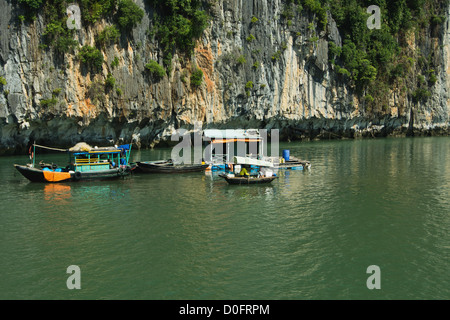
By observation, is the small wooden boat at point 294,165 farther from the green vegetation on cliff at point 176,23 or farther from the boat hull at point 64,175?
the green vegetation on cliff at point 176,23

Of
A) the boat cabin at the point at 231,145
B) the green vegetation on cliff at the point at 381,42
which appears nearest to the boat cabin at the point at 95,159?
the boat cabin at the point at 231,145

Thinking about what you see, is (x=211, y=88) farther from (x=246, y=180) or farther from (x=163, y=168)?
(x=246, y=180)

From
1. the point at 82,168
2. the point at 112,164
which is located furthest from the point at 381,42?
the point at 82,168

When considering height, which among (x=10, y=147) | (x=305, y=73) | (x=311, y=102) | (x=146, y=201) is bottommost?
(x=146, y=201)

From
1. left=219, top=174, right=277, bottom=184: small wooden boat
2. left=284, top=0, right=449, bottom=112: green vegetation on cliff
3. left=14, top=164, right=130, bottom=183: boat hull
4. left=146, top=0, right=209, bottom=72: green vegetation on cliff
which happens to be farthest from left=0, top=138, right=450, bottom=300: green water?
left=284, top=0, right=449, bottom=112: green vegetation on cliff

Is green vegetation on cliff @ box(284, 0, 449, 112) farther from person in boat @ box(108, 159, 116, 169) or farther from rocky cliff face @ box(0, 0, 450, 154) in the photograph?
person in boat @ box(108, 159, 116, 169)

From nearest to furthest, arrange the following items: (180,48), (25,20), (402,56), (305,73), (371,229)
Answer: (371,229) → (25,20) → (180,48) → (305,73) → (402,56)

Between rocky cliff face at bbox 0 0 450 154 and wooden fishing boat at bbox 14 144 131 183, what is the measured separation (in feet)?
37.9

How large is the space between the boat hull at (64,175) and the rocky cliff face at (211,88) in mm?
11876

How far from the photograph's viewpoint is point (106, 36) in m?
39.1

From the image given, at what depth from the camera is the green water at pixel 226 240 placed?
11.1m
